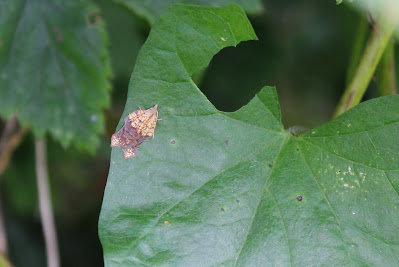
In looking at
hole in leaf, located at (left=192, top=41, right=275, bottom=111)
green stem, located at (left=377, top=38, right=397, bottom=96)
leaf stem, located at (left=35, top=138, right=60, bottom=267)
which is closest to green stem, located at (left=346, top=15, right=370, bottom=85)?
green stem, located at (left=377, top=38, right=397, bottom=96)

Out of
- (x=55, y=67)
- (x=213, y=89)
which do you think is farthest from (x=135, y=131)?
(x=213, y=89)

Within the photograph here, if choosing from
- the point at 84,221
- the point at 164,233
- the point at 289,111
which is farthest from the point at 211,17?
the point at 289,111

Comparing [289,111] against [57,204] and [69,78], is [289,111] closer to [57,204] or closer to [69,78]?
[57,204]

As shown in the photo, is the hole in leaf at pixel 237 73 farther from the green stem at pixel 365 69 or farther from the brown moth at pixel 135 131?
the brown moth at pixel 135 131

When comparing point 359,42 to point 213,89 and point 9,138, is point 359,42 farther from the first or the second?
point 213,89

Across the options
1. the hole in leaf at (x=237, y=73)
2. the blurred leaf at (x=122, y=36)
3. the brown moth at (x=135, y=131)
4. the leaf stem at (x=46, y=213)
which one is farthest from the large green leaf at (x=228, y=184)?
the hole in leaf at (x=237, y=73)

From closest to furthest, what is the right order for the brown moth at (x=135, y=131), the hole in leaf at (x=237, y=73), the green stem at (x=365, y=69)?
the brown moth at (x=135, y=131) < the green stem at (x=365, y=69) < the hole in leaf at (x=237, y=73)
